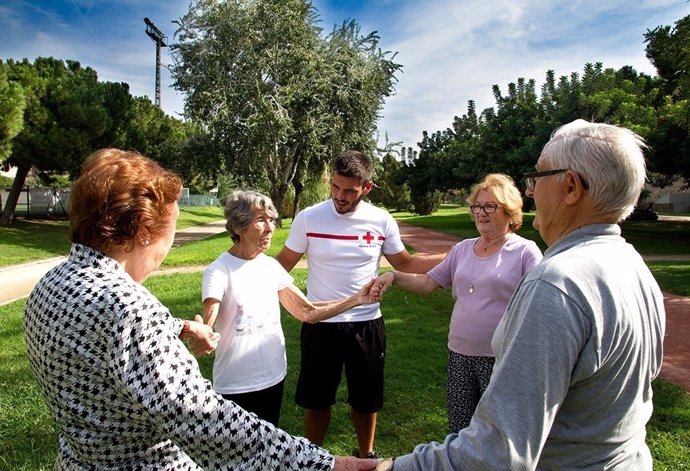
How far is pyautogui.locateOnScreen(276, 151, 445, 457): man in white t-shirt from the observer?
3510 mm

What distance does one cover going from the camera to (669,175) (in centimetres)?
2031

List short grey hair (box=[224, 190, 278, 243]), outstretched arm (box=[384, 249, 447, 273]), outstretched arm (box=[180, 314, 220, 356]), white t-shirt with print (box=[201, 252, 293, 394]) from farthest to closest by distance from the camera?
outstretched arm (box=[384, 249, 447, 273])
short grey hair (box=[224, 190, 278, 243])
white t-shirt with print (box=[201, 252, 293, 394])
outstretched arm (box=[180, 314, 220, 356])

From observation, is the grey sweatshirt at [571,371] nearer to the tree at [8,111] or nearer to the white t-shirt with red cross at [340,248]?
the white t-shirt with red cross at [340,248]

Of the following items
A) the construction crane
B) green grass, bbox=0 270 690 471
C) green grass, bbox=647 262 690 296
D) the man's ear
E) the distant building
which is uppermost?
the construction crane

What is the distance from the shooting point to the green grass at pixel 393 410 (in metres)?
3.70

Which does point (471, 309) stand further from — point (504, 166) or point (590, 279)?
point (504, 166)

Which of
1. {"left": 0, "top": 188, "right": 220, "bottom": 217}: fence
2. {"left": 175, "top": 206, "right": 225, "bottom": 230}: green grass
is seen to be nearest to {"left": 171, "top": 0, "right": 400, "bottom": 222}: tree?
{"left": 175, "top": 206, "right": 225, "bottom": 230}: green grass

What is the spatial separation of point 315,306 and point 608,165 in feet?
7.49

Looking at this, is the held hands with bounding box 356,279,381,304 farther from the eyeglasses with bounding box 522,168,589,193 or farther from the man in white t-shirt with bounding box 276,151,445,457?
the eyeglasses with bounding box 522,168,589,193

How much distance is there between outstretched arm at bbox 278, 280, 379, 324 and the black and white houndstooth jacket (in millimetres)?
1833

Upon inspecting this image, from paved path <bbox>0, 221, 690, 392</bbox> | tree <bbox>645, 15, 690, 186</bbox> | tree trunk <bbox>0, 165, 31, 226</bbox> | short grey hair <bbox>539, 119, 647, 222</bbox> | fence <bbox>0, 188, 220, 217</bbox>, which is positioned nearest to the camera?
short grey hair <bbox>539, 119, 647, 222</bbox>

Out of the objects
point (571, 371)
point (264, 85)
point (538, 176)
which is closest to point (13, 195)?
point (264, 85)

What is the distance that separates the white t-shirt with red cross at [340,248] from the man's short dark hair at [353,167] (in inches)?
10.6

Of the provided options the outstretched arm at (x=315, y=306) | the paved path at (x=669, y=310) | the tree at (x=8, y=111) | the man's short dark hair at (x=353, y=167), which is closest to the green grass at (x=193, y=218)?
the tree at (x=8, y=111)
